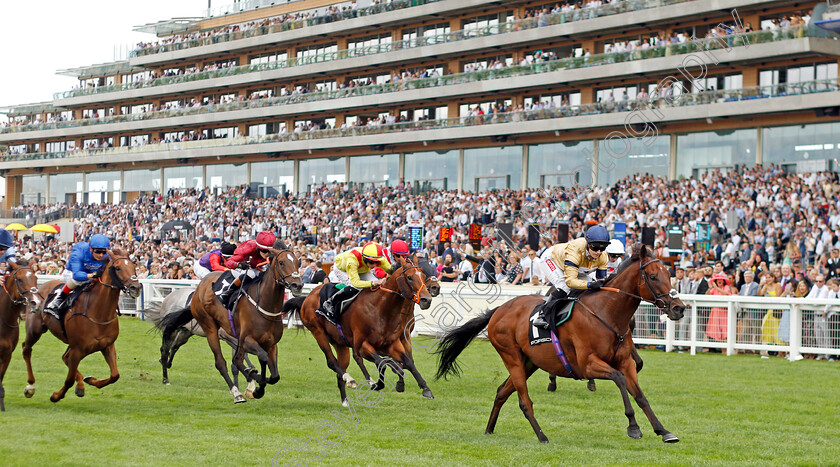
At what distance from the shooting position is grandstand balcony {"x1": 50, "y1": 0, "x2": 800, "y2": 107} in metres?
32.2

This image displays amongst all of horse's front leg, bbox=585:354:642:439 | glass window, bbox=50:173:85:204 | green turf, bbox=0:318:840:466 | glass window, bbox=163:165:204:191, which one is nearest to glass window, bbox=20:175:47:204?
glass window, bbox=50:173:85:204

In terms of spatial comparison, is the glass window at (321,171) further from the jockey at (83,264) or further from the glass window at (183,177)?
the jockey at (83,264)

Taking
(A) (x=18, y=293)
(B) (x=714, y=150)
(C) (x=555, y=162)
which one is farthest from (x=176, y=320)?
(C) (x=555, y=162)

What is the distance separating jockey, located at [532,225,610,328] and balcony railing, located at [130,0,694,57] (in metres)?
25.6

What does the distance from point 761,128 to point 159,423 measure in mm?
26724

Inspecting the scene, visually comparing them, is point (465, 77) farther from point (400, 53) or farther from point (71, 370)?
point (71, 370)

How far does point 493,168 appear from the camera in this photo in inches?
1522

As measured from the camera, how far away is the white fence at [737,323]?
1331 centimetres

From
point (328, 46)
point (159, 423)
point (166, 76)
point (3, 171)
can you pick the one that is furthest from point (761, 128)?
point (3, 171)

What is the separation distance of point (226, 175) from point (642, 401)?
149 ft

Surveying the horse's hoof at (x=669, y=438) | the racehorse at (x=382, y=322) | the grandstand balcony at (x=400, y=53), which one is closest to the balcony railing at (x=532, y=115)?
the grandstand balcony at (x=400, y=53)

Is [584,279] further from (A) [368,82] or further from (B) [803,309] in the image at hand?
(A) [368,82]

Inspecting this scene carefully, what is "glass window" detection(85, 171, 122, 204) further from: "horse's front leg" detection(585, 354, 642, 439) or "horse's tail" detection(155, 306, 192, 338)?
"horse's front leg" detection(585, 354, 642, 439)

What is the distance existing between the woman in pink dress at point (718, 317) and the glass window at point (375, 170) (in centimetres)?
2753
